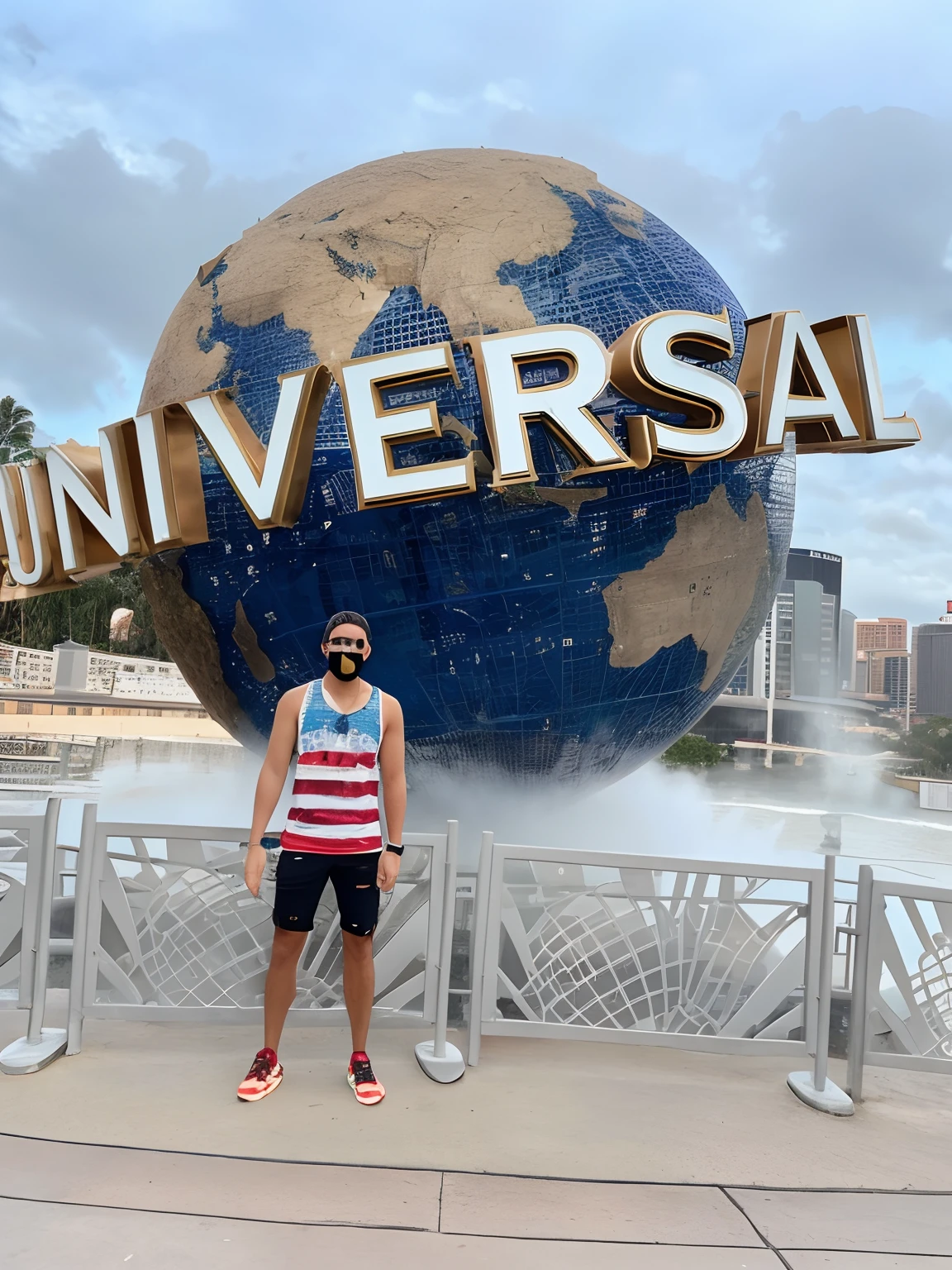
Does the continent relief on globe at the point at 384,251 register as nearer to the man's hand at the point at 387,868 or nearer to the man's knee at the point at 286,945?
the man's hand at the point at 387,868

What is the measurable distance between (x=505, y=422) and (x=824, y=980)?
271 centimetres

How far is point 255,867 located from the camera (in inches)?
116

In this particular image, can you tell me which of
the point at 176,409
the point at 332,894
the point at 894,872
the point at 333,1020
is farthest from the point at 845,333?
the point at 894,872

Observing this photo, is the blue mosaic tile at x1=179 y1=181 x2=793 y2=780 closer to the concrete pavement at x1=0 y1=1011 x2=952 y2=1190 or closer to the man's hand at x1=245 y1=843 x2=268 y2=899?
the concrete pavement at x1=0 y1=1011 x2=952 y2=1190

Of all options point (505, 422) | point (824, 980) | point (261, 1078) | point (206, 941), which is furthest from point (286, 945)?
point (505, 422)

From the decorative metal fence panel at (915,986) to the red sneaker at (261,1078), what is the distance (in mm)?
2059

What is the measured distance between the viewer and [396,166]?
5523mm

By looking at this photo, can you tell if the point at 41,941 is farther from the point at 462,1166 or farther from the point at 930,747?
the point at 930,747

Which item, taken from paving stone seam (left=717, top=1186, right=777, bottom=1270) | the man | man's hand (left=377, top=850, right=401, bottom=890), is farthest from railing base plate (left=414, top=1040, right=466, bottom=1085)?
paving stone seam (left=717, top=1186, right=777, bottom=1270)

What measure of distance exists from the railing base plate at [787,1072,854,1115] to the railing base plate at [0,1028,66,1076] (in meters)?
2.61

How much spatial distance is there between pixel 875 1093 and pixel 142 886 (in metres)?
3.16

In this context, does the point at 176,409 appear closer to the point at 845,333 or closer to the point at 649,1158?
the point at 845,333

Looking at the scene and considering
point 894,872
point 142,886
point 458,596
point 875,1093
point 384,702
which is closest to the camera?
point 384,702

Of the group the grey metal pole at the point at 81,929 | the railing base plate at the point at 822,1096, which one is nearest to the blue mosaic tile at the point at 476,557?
the grey metal pole at the point at 81,929
